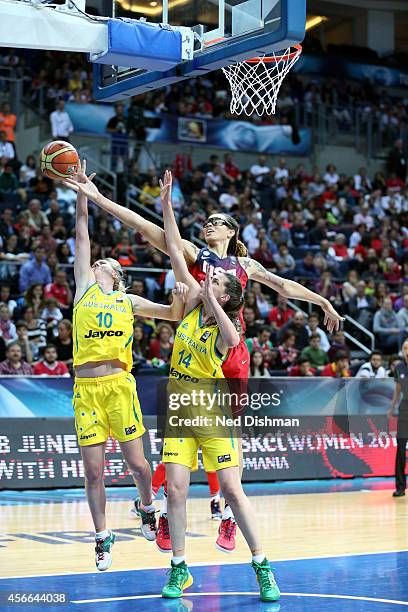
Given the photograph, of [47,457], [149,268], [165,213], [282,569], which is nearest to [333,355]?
[149,268]

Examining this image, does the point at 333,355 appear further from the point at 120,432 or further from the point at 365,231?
the point at 120,432

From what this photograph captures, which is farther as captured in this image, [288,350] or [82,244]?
[288,350]

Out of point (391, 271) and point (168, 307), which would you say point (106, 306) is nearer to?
point (168, 307)

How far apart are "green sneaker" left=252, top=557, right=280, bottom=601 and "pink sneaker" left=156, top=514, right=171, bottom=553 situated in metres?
0.86

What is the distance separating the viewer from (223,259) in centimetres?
744

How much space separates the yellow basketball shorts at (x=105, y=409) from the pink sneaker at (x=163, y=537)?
26.2 inches

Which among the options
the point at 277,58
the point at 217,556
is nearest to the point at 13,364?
the point at 217,556

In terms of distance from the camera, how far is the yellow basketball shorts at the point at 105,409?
281 inches

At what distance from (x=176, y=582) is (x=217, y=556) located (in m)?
1.81

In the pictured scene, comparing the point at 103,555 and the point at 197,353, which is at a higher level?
the point at 197,353

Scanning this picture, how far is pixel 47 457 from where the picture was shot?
13102 mm

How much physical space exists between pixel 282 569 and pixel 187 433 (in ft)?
5.94

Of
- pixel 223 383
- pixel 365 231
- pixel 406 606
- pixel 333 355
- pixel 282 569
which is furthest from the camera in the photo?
pixel 365 231

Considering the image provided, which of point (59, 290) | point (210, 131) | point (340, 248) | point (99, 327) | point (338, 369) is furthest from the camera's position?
point (210, 131)
